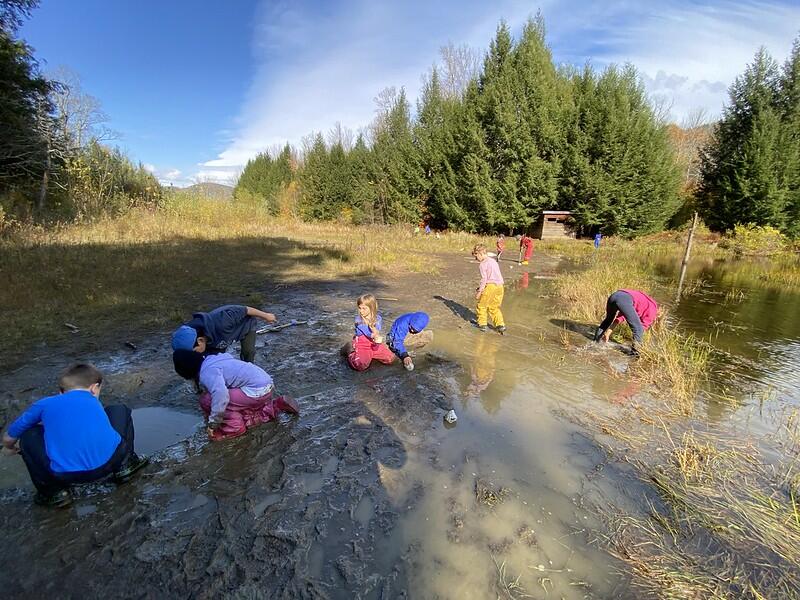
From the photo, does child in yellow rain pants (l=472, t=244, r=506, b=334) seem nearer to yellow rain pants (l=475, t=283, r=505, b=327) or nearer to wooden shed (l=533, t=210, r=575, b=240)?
yellow rain pants (l=475, t=283, r=505, b=327)

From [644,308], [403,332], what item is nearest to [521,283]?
[644,308]

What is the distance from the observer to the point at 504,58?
2831 cm

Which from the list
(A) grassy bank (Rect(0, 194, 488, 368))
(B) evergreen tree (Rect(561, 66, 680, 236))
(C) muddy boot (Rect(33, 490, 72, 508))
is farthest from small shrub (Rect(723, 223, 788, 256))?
(C) muddy boot (Rect(33, 490, 72, 508))

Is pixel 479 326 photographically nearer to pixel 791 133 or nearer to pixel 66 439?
pixel 66 439

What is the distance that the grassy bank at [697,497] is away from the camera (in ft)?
8.67

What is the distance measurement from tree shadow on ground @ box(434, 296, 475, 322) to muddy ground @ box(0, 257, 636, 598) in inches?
133

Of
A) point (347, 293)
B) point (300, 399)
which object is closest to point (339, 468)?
point (300, 399)

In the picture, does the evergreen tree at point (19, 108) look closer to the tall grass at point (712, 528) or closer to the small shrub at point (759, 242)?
the tall grass at point (712, 528)

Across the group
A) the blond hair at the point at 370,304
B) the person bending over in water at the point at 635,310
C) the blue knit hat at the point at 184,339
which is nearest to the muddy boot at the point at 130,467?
the blue knit hat at the point at 184,339

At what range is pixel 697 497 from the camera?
11.2 feet

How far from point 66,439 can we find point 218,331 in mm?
1827

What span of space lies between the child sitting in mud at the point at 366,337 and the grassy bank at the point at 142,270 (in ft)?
12.0

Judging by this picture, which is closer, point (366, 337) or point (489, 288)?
point (366, 337)

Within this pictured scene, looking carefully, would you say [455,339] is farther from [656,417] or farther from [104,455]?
[104,455]
